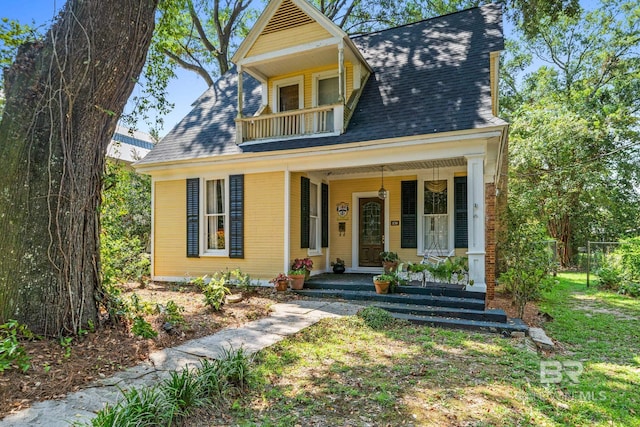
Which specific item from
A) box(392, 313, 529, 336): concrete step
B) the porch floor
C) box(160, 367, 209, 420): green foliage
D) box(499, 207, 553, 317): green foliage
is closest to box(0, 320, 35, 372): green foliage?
box(160, 367, 209, 420): green foliage

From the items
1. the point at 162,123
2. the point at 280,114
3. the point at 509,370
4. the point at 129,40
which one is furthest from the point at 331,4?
the point at 509,370

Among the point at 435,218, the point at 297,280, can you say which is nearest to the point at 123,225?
the point at 297,280

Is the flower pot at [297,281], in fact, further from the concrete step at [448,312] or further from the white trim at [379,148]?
the white trim at [379,148]

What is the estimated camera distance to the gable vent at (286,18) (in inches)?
367

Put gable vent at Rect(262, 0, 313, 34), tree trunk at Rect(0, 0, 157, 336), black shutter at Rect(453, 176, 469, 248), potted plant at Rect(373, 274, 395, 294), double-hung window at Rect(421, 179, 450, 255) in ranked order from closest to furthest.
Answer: tree trunk at Rect(0, 0, 157, 336) < potted plant at Rect(373, 274, 395, 294) < black shutter at Rect(453, 176, 469, 248) < gable vent at Rect(262, 0, 313, 34) < double-hung window at Rect(421, 179, 450, 255)

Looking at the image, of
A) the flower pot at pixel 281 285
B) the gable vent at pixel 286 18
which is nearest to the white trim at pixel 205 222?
the flower pot at pixel 281 285

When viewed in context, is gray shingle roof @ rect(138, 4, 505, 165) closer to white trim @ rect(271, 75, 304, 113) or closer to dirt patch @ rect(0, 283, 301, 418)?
white trim @ rect(271, 75, 304, 113)

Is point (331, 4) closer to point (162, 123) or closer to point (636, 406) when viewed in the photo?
point (162, 123)

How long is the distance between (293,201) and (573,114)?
15.3 meters

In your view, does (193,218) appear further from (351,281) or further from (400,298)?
(400,298)

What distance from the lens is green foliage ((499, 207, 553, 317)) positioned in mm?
7371

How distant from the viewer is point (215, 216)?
9.92 m

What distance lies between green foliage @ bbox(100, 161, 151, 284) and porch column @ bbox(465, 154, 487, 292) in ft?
19.8

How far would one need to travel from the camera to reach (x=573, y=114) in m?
17.4
